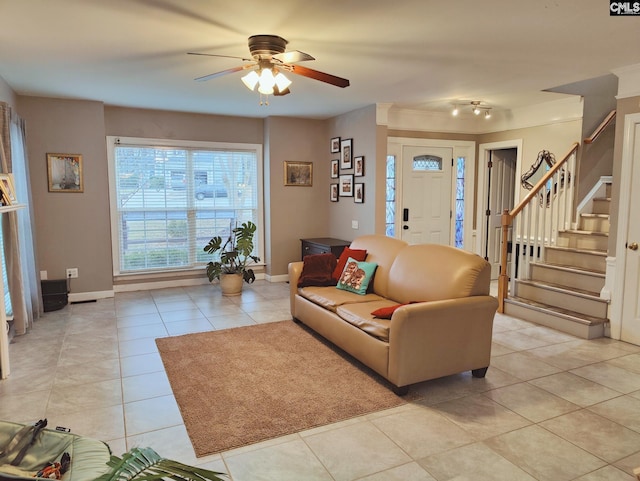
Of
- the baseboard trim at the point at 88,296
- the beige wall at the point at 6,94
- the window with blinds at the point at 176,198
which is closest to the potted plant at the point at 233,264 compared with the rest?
the window with blinds at the point at 176,198

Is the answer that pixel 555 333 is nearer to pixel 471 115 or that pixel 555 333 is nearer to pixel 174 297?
pixel 471 115

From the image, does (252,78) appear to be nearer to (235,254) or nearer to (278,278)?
(235,254)

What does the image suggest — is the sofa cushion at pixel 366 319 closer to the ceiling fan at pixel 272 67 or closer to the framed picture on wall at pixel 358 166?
the ceiling fan at pixel 272 67

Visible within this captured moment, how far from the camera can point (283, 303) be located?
5.50 meters

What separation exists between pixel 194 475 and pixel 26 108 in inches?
223

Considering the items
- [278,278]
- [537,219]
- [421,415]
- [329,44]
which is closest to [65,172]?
[278,278]

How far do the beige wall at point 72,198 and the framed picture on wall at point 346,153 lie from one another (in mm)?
3245

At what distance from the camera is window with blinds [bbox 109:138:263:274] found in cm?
604

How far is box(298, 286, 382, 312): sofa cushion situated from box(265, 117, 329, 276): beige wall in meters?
2.43

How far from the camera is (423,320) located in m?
2.93


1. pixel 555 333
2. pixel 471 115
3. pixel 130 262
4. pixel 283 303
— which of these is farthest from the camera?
pixel 471 115

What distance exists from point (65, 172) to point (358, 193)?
150 inches

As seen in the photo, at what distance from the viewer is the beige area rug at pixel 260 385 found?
2600 millimetres

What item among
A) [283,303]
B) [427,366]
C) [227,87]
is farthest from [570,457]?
[227,87]
